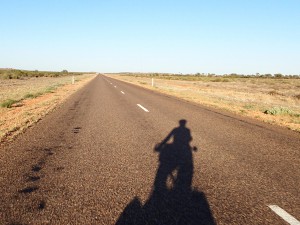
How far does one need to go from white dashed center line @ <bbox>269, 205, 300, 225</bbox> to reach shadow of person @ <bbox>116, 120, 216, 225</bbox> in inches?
30.7

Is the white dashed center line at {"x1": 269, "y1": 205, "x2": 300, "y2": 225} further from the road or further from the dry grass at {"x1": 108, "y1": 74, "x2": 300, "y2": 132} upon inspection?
the dry grass at {"x1": 108, "y1": 74, "x2": 300, "y2": 132}

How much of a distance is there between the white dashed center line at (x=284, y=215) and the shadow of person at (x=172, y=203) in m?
0.78

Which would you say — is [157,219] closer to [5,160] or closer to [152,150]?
[152,150]

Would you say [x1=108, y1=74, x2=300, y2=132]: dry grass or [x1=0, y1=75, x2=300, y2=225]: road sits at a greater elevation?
[x1=0, y1=75, x2=300, y2=225]: road

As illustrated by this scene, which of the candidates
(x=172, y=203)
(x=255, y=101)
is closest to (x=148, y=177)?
(x=172, y=203)

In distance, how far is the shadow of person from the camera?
2.89m

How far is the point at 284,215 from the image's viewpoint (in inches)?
118

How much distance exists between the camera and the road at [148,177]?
3.02m

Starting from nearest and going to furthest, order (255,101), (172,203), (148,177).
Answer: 1. (172,203)
2. (148,177)
3. (255,101)

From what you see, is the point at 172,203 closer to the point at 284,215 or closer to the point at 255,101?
the point at 284,215

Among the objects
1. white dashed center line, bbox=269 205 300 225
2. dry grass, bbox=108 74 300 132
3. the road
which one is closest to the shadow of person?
the road

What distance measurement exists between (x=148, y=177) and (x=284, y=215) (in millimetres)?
1854

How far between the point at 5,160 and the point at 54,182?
5.07 ft

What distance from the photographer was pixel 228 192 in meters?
3.58
